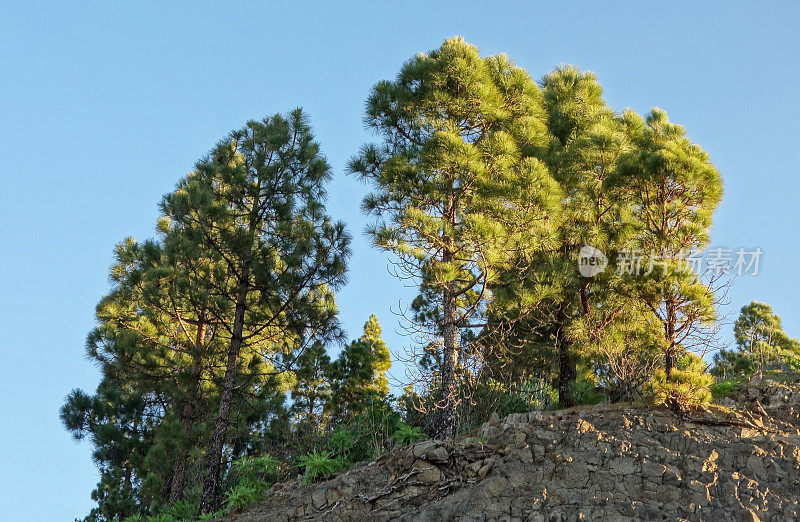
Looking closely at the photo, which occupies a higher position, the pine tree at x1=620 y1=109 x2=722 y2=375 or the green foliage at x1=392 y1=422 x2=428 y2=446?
the pine tree at x1=620 y1=109 x2=722 y2=375

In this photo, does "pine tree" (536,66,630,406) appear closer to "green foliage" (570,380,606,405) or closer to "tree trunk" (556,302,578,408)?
"tree trunk" (556,302,578,408)

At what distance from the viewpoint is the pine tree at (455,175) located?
10.8 meters

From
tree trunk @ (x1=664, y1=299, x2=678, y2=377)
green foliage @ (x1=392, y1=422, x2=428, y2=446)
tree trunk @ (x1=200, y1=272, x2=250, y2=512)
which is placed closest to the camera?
tree trunk @ (x1=664, y1=299, x2=678, y2=377)

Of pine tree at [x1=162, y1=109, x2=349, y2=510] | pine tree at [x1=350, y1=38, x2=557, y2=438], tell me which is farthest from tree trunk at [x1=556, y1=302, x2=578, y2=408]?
pine tree at [x1=162, y1=109, x2=349, y2=510]

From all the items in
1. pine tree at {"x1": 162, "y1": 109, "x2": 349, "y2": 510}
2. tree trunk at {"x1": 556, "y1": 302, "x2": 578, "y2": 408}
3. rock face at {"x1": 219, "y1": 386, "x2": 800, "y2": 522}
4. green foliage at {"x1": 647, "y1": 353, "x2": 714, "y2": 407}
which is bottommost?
rock face at {"x1": 219, "y1": 386, "x2": 800, "y2": 522}

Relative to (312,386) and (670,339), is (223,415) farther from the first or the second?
(670,339)

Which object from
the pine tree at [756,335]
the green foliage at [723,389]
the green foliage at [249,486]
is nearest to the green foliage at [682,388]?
the green foliage at [723,389]

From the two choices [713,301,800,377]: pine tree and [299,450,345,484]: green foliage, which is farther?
[713,301,800,377]: pine tree

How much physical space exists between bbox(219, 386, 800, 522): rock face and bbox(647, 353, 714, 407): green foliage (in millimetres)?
221

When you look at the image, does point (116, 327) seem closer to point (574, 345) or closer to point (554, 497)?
point (574, 345)

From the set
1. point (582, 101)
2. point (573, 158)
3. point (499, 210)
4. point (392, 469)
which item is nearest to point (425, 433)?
point (392, 469)

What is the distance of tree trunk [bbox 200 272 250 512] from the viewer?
36.8 ft

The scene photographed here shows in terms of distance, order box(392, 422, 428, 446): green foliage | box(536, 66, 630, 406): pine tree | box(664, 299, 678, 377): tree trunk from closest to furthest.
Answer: box(664, 299, 678, 377): tree trunk
box(392, 422, 428, 446): green foliage
box(536, 66, 630, 406): pine tree

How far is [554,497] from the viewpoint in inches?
301
